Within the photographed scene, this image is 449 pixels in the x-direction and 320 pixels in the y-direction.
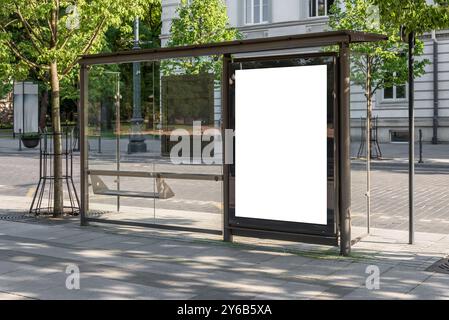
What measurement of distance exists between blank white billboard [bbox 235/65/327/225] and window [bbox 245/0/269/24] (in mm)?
28958

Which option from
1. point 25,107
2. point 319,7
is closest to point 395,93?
point 319,7

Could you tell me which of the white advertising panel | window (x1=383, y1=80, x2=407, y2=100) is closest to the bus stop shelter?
the white advertising panel

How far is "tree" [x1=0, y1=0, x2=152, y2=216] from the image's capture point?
11.3m

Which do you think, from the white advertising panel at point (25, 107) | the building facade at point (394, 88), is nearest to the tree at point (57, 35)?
the white advertising panel at point (25, 107)

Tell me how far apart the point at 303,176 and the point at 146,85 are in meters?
2.94

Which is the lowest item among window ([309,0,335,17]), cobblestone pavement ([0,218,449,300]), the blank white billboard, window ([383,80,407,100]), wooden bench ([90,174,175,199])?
cobblestone pavement ([0,218,449,300])

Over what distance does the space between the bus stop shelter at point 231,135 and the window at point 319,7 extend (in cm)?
2533

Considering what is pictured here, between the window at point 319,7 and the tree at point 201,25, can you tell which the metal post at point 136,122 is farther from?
the window at point 319,7

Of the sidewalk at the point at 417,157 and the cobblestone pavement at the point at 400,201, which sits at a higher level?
the sidewalk at the point at 417,157

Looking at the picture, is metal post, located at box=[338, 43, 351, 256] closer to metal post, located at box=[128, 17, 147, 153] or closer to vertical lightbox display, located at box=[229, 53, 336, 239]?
vertical lightbox display, located at box=[229, 53, 336, 239]

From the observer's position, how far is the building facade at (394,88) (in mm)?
30969

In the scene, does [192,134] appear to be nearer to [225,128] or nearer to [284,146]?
[225,128]

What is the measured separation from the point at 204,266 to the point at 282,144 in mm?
1991

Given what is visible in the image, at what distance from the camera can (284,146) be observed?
8.38 meters
